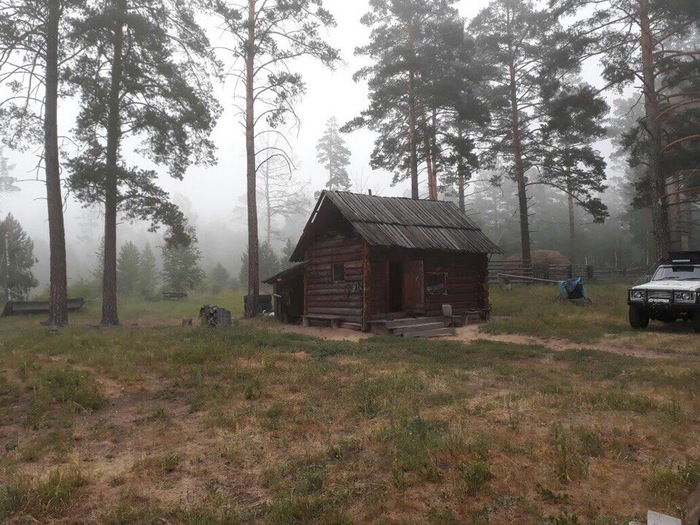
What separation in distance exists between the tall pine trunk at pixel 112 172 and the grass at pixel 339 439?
8.05m

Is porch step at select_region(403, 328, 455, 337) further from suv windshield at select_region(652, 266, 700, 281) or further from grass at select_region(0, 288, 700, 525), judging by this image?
suv windshield at select_region(652, 266, 700, 281)

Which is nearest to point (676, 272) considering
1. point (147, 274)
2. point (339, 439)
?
point (339, 439)

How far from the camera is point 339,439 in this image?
531cm

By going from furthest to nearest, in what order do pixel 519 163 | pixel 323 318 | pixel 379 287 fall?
1. pixel 519 163
2. pixel 323 318
3. pixel 379 287

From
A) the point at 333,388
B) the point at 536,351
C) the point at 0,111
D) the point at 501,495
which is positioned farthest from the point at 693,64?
the point at 0,111

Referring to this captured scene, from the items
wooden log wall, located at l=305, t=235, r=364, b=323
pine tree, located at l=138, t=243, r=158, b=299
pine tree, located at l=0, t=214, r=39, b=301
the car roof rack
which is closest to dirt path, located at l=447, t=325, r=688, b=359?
wooden log wall, located at l=305, t=235, r=364, b=323

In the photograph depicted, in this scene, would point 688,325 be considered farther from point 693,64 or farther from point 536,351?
point 693,64

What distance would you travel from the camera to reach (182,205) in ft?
356

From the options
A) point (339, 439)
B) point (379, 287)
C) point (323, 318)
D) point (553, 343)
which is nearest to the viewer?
point (339, 439)

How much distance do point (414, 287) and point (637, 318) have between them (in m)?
7.55

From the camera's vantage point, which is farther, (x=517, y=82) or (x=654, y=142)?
(x=517, y=82)

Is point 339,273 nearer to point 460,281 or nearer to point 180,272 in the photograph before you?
point 460,281

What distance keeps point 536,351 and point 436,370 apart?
3.81m

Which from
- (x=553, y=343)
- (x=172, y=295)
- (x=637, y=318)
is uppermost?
(x=172, y=295)
